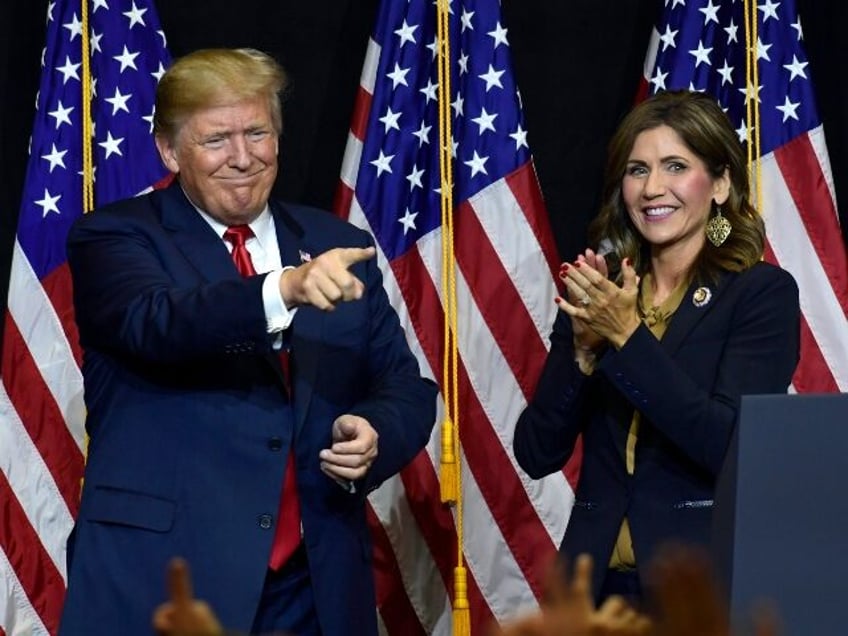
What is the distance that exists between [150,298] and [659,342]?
0.79m

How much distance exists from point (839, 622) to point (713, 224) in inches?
48.8

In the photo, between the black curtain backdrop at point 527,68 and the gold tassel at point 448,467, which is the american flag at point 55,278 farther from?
the gold tassel at point 448,467

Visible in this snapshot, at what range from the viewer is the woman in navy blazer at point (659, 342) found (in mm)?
2270

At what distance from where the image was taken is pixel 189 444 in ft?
7.32

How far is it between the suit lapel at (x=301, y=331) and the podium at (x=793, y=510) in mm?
1013

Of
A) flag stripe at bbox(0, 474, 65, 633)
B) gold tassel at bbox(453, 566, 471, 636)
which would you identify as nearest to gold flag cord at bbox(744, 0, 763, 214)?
gold tassel at bbox(453, 566, 471, 636)

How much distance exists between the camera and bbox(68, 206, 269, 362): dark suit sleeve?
81.2 inches

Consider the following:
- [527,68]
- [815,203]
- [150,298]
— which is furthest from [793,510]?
[527,68]

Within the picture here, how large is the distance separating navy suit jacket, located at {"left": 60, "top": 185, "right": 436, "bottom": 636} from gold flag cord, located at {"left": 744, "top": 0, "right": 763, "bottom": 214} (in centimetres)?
145

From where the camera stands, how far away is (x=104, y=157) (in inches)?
135

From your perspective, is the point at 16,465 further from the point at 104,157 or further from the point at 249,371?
the point at 249,371

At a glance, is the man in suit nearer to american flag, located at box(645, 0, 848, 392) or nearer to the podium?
the podium

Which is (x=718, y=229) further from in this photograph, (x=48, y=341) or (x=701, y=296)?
(x=48, y=341)

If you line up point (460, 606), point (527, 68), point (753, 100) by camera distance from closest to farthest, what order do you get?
point (460, 606) → point (753, 100) → point (527, 68)
